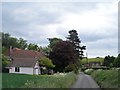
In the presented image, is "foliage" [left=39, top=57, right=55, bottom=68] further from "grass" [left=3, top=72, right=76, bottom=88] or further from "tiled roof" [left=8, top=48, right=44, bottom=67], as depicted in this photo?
"grass" [left=3, top=72, right=76, bottom=88]

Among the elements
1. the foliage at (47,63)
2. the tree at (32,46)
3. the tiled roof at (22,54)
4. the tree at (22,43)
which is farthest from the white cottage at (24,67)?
the tree at (22,43)

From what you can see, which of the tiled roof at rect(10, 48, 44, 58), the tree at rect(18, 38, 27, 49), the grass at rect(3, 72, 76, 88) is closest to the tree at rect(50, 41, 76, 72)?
the tiled roof at rect(10, 48, 44, 58)

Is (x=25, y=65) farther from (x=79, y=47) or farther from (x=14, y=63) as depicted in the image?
(x=79, y=47)

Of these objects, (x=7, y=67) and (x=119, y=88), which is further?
(x=7, y=67)

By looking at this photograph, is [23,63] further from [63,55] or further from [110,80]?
[110,80]

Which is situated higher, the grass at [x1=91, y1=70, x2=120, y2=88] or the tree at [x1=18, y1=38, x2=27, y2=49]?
the tree at [x1=18, y1=38, x2=27, y2=49]

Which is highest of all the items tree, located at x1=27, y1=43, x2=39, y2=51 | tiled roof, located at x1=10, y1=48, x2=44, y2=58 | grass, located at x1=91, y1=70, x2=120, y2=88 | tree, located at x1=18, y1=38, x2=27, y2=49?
tree, located at x1=18, y1=38, x2=27, y2=49

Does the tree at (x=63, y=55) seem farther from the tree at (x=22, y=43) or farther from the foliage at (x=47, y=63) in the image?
the tree at (x=22, y=43)

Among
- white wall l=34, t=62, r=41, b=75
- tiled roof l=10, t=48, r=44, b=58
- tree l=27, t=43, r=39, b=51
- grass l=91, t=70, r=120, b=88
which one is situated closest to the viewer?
grass l=91, t=70, r=120, b=88

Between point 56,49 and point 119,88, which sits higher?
point 56,49

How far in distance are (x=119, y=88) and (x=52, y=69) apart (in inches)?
2273

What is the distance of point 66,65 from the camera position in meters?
74.8

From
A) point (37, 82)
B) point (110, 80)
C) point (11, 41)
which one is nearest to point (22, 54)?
point (11, 41)

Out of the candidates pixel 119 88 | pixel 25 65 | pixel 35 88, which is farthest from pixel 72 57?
pixel 35 88
